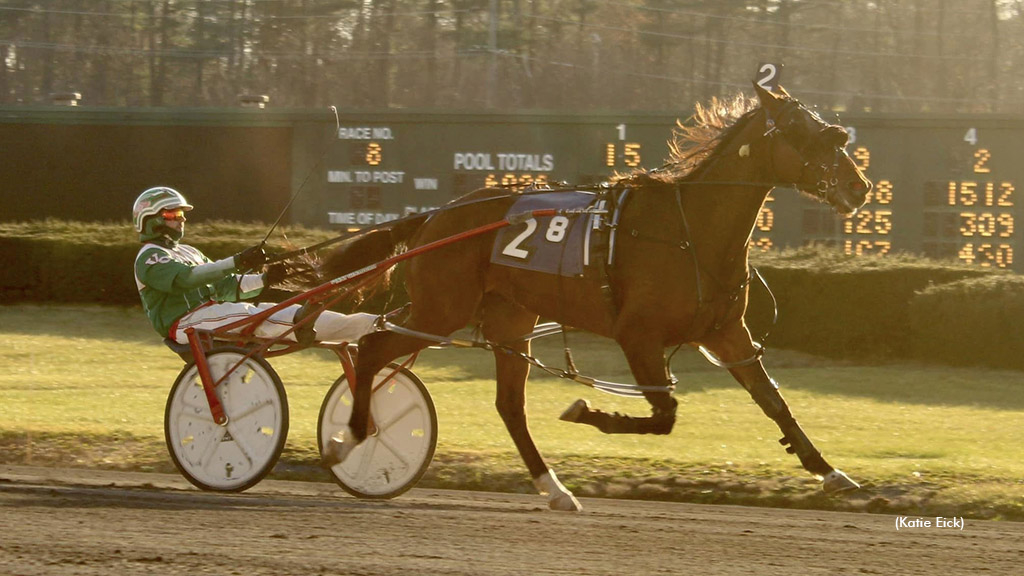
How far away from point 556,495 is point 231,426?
4.86 feet

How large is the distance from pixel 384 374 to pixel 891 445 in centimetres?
356

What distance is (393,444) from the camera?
6410mm

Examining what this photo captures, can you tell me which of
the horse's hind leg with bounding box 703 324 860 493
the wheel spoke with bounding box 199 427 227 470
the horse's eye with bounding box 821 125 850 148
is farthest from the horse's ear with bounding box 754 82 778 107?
the wheel spoke with bounding box 199 427 227 470

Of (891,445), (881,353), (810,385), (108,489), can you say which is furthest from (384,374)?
(881,353)

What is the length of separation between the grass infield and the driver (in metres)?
1.04

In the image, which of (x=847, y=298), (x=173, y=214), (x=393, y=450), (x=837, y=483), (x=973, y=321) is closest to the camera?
(x=837, y=483)

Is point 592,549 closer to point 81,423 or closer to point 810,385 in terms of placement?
point 81,423

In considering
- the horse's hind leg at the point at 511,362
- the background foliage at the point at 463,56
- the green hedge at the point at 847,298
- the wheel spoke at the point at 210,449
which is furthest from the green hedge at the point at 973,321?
the background foliage at the point at 463,56

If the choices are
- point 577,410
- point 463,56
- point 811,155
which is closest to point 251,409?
point 577,410

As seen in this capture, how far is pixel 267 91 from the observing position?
118 feet

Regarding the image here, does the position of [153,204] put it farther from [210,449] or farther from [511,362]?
[511,362]

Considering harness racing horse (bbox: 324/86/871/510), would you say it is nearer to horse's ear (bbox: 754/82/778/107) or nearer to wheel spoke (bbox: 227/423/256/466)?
horse's ear (bbox: 754/82/778/107)

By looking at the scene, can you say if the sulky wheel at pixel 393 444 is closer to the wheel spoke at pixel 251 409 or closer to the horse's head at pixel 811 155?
the wheel spoke at pixel 251 409

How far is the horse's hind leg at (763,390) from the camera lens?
5.88 m
